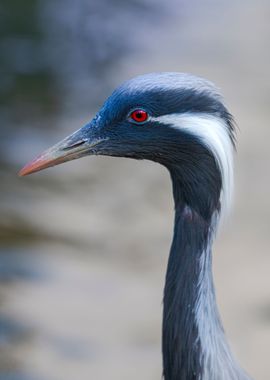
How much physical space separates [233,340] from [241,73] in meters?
3.75

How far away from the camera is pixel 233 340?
25.0 ft

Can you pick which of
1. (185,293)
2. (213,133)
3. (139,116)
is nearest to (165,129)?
(139,116)

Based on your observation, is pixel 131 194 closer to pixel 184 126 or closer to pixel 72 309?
pixel 72 309

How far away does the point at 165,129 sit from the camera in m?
4.77

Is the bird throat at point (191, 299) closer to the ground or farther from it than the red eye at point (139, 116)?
closer to the ground

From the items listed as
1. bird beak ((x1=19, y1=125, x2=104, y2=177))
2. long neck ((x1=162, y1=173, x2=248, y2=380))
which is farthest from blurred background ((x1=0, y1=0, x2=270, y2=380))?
bird beak ((x1=19, y1=125, x2=104, y2=177))

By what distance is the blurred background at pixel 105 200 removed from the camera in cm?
765

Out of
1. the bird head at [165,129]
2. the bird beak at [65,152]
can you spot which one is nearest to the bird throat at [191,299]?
the bird head at [165,129]

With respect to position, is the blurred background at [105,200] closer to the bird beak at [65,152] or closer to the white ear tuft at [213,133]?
the bird beak at [65,152]

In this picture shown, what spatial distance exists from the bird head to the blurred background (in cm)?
275

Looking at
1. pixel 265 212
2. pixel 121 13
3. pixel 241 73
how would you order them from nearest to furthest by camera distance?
pixel 265 212 → pixel 241 73 → pixel 121 13

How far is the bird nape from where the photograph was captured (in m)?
4.67

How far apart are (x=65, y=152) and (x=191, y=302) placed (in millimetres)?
858

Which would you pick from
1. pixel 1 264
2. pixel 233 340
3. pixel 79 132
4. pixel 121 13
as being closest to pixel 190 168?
pixel 79 132
